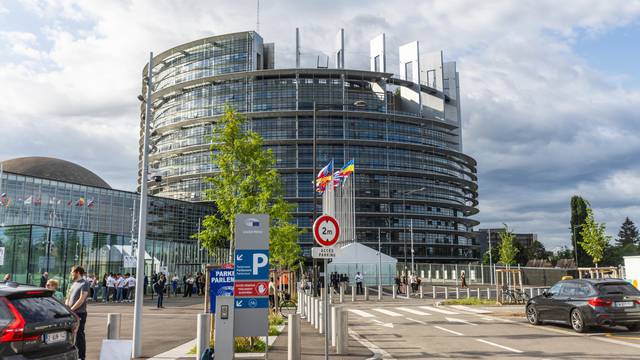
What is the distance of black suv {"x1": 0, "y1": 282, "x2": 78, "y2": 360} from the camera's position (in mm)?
6766

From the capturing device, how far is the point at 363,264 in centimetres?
4984

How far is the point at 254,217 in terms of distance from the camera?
450 inches

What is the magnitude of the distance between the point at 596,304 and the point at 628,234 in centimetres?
15000

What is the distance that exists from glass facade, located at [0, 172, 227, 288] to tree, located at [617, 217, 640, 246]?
113714mm

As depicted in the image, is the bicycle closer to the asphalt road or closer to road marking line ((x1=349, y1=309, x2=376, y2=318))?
the asphalt road

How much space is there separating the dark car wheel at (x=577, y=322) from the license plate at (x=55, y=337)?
1364 centimetres

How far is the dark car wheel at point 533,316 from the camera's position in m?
17.8

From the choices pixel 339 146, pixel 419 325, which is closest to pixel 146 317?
pixel 419 325

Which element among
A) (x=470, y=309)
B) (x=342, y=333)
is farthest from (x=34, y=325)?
(x=470, y=309)

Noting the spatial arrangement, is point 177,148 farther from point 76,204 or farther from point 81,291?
point 81,291

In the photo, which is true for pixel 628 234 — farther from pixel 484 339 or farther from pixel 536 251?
pixel 484 339

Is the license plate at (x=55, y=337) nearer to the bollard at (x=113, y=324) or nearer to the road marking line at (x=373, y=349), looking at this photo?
the bollard at (x=113, y=324)

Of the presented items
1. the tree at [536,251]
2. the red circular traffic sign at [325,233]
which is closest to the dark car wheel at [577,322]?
the red circular traffic sign at [325,233]

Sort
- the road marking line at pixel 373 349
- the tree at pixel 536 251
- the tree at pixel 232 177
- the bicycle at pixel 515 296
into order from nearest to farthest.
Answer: the road marking line at pixel 373 349
the tree at pixel 232 177
the bicycle at pixel 515 296
the tree at pixel 536 251
